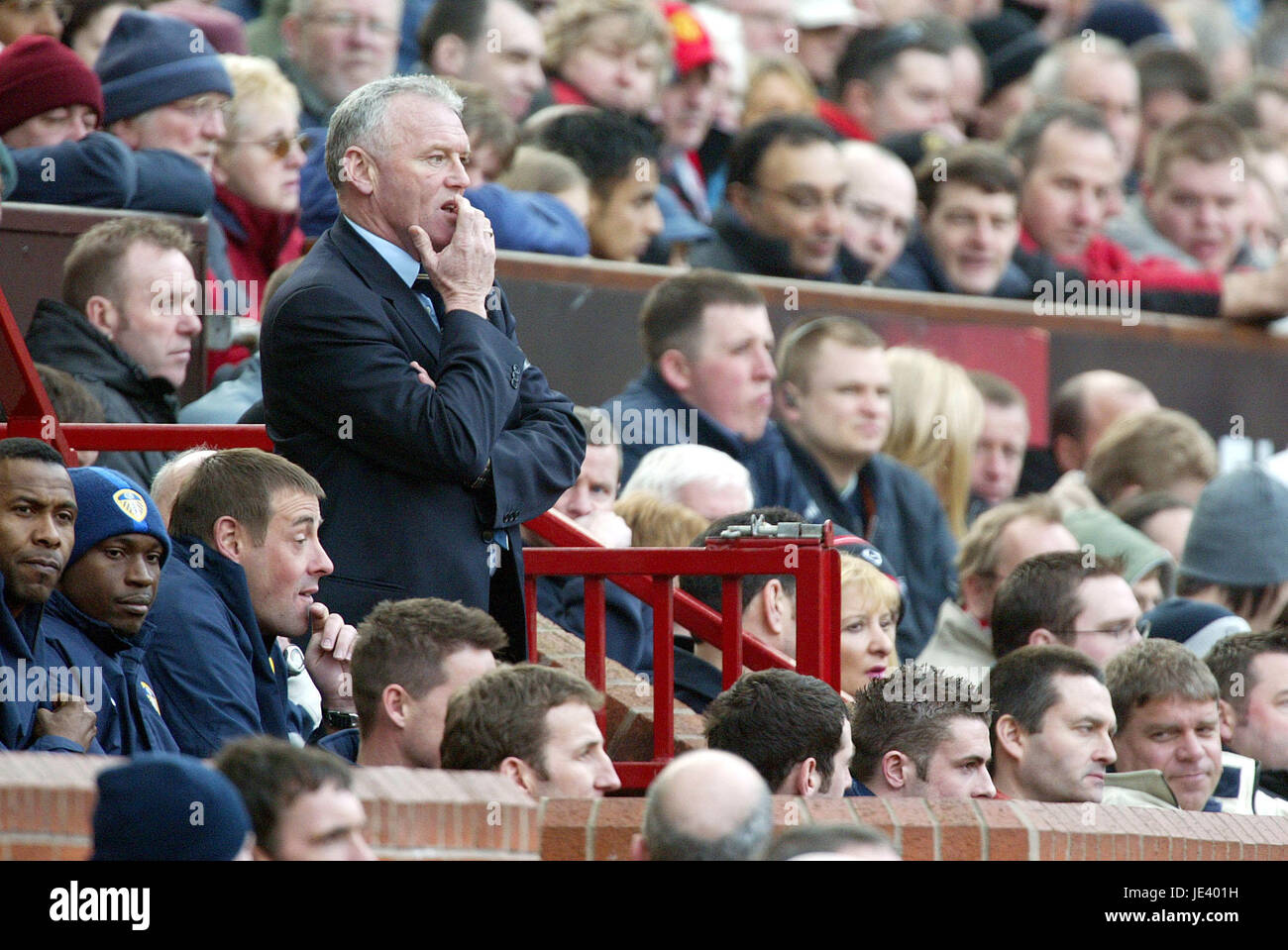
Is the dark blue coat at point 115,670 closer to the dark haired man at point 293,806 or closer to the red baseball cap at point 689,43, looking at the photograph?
the dark haired man at point 293,806

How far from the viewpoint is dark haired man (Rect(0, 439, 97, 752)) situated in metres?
4.82

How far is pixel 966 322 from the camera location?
35.0 feet

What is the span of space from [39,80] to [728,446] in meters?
2.64

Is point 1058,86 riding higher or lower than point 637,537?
higher

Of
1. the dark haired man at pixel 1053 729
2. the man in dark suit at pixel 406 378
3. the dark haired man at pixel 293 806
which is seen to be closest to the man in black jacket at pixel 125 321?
the man in dark suit at pixel 406 378

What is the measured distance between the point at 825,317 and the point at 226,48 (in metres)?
2.48

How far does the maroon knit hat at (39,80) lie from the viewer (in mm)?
7672

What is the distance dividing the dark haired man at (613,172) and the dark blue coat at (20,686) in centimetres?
487

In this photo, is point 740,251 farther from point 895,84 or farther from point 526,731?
point 526,731

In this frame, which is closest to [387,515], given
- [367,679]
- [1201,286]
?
[367,679]

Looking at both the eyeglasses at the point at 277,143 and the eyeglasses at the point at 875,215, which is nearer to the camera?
the eyeglasses at the point at 277,143

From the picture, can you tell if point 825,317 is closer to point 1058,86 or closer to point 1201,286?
point 1201,286

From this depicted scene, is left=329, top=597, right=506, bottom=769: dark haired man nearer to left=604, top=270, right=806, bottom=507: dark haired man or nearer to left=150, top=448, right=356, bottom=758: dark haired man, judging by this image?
left=150, top=448, right=356, bottom=758: dark haired man

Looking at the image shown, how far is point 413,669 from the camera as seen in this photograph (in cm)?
525
